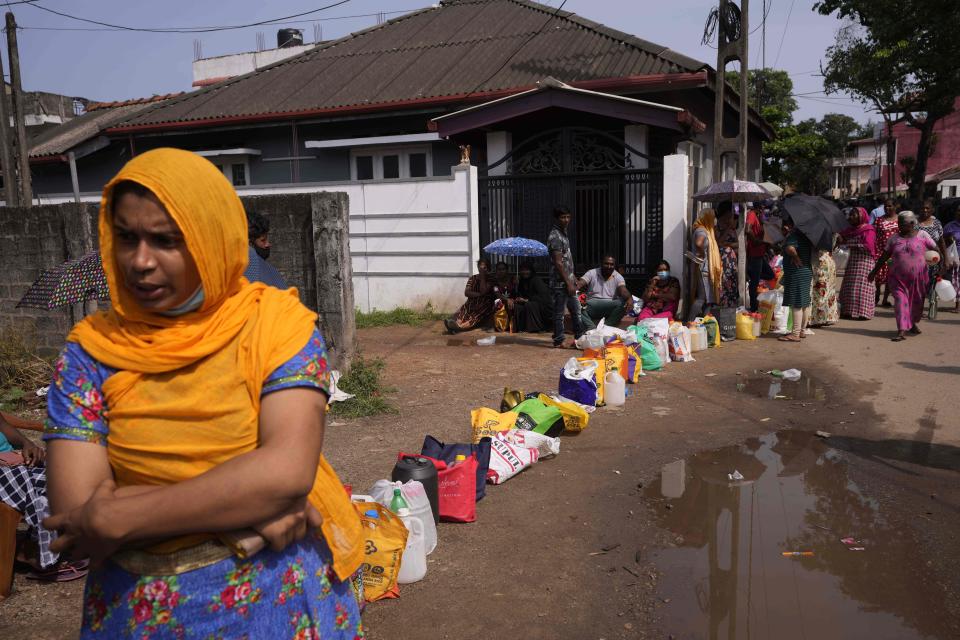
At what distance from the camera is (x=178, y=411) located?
1.41 meters

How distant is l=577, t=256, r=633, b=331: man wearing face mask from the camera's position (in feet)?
31.9

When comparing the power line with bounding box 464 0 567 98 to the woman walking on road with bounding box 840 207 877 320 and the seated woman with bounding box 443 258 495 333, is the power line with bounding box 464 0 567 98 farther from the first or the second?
the woman walking on road with bounding box 840 207 877 320

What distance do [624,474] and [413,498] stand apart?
1922mm

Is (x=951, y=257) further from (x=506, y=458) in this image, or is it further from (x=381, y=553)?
(x=381, y=553)

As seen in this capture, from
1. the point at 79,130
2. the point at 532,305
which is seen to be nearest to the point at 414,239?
the point at 532,305

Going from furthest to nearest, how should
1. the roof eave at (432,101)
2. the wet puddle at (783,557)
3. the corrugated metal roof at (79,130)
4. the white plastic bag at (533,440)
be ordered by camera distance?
the corrugated metal roof at (79,130), the roof eave at (432,101), the white plastic bag at (533,440), the wet puddle at (783,557)

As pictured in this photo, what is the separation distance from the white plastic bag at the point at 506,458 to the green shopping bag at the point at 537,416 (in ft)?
1.04

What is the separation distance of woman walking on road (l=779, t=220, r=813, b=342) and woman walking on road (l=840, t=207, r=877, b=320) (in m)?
1.67

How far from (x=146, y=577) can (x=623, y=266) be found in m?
9.89

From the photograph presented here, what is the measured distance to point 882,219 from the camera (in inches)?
436

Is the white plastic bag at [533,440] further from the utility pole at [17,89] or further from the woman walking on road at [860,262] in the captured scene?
the utility pole at [17,89]

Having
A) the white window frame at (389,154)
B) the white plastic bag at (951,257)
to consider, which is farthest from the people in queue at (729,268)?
the white window frame at (389,154)

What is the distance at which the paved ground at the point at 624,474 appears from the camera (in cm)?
340

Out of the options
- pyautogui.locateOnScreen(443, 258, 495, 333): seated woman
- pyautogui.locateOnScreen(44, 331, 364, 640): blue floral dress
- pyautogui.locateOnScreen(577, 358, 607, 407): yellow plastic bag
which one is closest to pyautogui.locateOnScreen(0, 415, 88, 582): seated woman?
pyautogui.locateOnScreen(44, 331, 364, 640): blue floral dress
